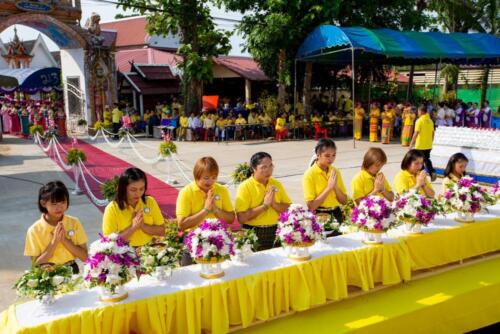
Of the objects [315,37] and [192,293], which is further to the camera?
[315,37]

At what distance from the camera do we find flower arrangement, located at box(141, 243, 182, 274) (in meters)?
3.52

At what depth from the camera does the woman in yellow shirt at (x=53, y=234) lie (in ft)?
12.3

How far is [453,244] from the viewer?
4672 mm

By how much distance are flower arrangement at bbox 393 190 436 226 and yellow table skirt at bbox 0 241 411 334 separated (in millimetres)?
260

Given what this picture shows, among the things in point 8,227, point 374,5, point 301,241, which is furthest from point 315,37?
point 301,241

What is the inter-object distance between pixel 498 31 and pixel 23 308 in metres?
30.7

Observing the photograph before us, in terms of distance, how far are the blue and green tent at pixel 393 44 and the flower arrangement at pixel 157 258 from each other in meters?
13.9

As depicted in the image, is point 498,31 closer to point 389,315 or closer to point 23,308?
point 389,315

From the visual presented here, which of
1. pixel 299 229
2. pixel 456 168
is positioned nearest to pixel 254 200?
pixel 299 229

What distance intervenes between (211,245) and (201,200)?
104 cm

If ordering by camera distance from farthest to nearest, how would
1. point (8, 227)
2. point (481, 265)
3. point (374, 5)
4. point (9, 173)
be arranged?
point (374, 5) → point (9, 173) → point (8, 227) → point (481, 265)

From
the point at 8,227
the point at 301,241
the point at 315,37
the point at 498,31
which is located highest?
the point at 498,31

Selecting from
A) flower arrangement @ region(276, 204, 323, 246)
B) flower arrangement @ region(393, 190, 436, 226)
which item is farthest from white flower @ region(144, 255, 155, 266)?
flower arrangement @ region(393, 190, 436, 226)

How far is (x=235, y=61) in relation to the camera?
30891mm
